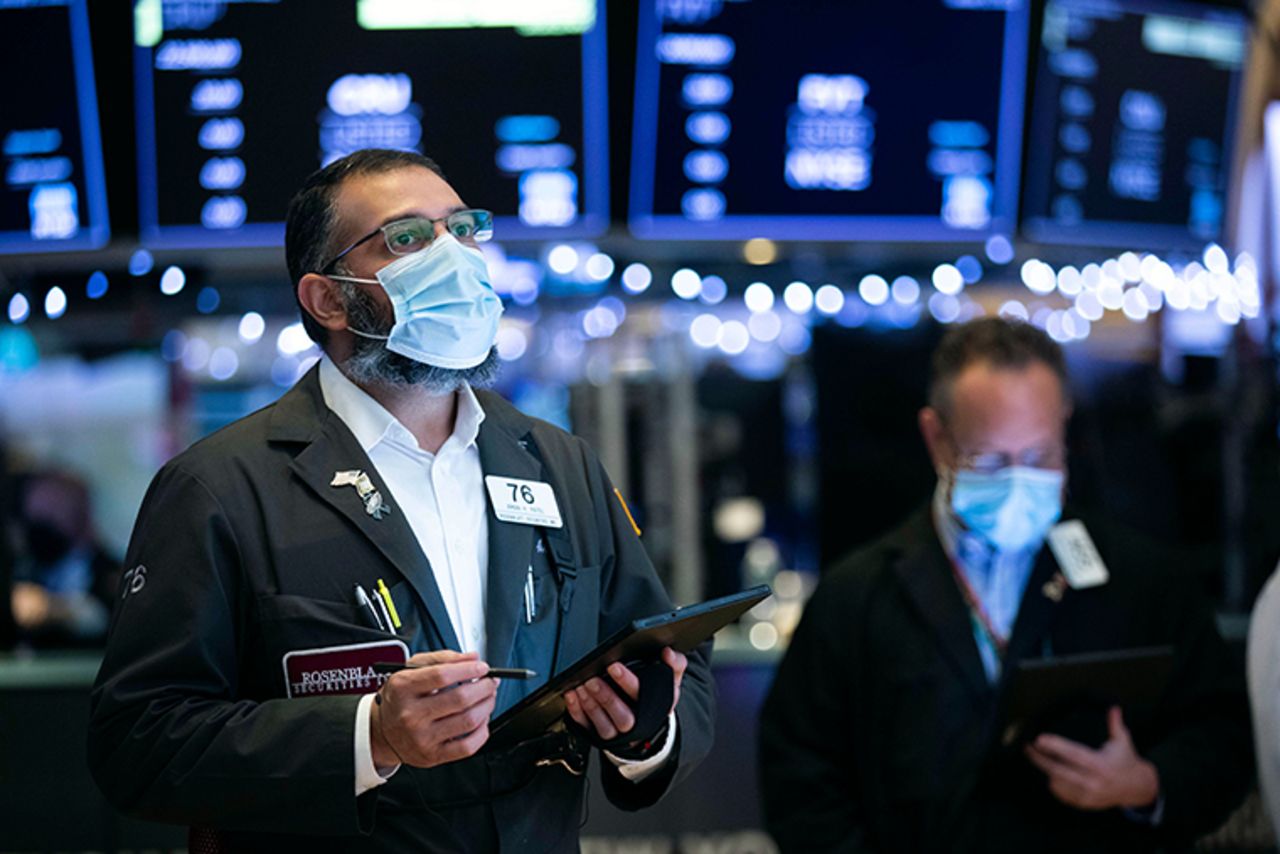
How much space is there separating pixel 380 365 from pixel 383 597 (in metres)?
0.36

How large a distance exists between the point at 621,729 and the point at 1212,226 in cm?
289

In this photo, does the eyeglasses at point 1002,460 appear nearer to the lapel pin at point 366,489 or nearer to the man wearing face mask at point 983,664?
the man wearing face mask at point 983,664

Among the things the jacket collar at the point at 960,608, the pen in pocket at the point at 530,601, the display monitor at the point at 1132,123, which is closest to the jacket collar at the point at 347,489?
the pen in pocket at the point at 530,601

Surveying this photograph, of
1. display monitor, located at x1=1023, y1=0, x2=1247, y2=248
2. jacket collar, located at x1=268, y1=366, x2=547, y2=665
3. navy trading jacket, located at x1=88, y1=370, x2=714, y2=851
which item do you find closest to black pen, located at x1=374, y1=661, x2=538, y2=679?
navy trading jacket, located at x1=88, y1=370, x2=714, y2=851

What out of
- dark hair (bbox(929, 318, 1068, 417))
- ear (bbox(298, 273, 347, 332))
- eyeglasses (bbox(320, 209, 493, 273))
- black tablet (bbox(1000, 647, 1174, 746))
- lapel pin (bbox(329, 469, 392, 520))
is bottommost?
black tablet (bbox(1000, 647, 1174, 746))

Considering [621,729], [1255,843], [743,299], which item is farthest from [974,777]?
[743,299]

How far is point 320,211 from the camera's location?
7.15ft

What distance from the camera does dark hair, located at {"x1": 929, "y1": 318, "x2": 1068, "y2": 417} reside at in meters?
2.93

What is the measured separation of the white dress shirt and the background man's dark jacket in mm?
909

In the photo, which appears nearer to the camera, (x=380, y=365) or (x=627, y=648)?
(x=627, y=648)

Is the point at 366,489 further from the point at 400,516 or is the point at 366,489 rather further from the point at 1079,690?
the point at 1079,690

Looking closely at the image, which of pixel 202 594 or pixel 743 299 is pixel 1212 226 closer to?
pixel 743 299

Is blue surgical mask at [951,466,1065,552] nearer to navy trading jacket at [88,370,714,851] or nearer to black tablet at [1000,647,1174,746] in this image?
black tablet at [1000,647,1174,746]

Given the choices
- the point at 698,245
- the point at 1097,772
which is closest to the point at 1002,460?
the point at 1097,772
